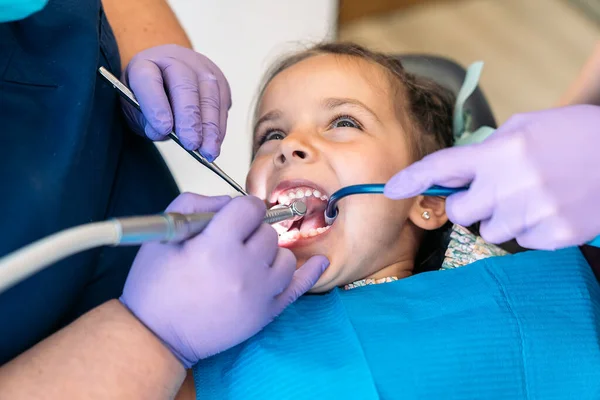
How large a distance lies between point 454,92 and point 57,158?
3.30 ft

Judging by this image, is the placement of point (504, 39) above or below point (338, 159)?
below

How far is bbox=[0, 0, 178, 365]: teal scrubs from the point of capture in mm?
836

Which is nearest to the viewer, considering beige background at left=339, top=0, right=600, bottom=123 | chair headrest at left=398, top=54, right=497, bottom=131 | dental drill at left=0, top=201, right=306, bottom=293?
dental drill at left=0, top=201, right=306, bottom=293

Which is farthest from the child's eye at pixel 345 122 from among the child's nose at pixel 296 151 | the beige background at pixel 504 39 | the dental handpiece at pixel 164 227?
the beige background at pixel 504 39

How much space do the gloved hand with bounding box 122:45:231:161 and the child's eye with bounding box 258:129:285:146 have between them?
12 centimetres

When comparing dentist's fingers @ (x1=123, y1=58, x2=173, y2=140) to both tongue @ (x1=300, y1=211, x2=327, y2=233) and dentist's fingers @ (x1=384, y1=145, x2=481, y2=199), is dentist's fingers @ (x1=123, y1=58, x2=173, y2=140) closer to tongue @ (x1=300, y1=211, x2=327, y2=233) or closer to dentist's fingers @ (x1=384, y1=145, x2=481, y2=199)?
tongue @ (x1=300, y1=211, x2=327, y2=233)

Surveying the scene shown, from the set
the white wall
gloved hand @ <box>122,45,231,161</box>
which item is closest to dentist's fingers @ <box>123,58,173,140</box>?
gloved hand @ <box>122,45,231,161</box>

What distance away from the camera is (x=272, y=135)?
1.28 meters

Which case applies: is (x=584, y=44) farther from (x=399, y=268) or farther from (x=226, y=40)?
(x=399, y=268)

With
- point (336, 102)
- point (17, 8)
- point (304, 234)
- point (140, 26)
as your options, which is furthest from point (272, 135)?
point (17, 8)

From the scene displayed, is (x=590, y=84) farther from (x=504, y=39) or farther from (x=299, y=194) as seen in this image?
(x=504, y=39)

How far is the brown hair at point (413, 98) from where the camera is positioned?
1317mm

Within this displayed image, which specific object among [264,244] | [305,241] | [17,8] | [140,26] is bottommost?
[305,241]

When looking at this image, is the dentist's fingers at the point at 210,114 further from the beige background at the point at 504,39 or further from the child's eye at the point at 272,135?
the beige background at the point at 504,39
